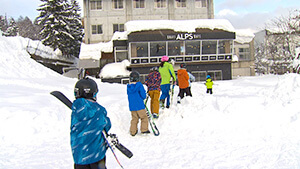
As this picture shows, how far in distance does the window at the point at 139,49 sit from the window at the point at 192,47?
4910 mm

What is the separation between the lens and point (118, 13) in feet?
113

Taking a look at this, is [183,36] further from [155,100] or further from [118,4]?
[155,100]

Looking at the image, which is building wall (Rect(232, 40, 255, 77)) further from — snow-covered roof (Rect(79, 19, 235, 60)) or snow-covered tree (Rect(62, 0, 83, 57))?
snow-covered tree (Rect(62, 0, 83, 57))

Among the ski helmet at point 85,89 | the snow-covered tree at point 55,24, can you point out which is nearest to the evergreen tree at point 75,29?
the snow-covered tree at point 55,24

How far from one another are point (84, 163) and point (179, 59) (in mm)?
24817

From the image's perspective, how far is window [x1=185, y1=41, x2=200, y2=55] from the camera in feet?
89.5

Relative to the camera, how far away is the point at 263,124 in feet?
18.5

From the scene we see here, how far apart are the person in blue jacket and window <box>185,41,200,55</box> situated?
83.2 ft

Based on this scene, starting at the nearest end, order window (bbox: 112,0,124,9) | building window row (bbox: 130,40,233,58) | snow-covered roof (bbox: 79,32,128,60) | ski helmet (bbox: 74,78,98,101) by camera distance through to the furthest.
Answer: ski helmet (bbox: 74,78,98,101) < building window row (bbox: 130,40,233,58) < snow-covered roof (bbox: 79,32,128,60) < window (bbox: 112,0,124,9)

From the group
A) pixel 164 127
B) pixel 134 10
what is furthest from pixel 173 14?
pixel 164 127

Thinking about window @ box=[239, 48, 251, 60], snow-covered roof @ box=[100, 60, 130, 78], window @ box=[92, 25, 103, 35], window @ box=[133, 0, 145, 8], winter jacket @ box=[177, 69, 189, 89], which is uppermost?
window @ box=[133, 0, 145, 8]

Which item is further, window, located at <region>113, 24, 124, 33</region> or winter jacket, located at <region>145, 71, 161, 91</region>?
window, located at <region>113, 24, 124, 33</region>

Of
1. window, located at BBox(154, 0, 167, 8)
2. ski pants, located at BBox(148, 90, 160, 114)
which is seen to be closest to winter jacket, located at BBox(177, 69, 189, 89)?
ski pants, located at BBox(148, 90, 160, 114)

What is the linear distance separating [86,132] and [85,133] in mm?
16
